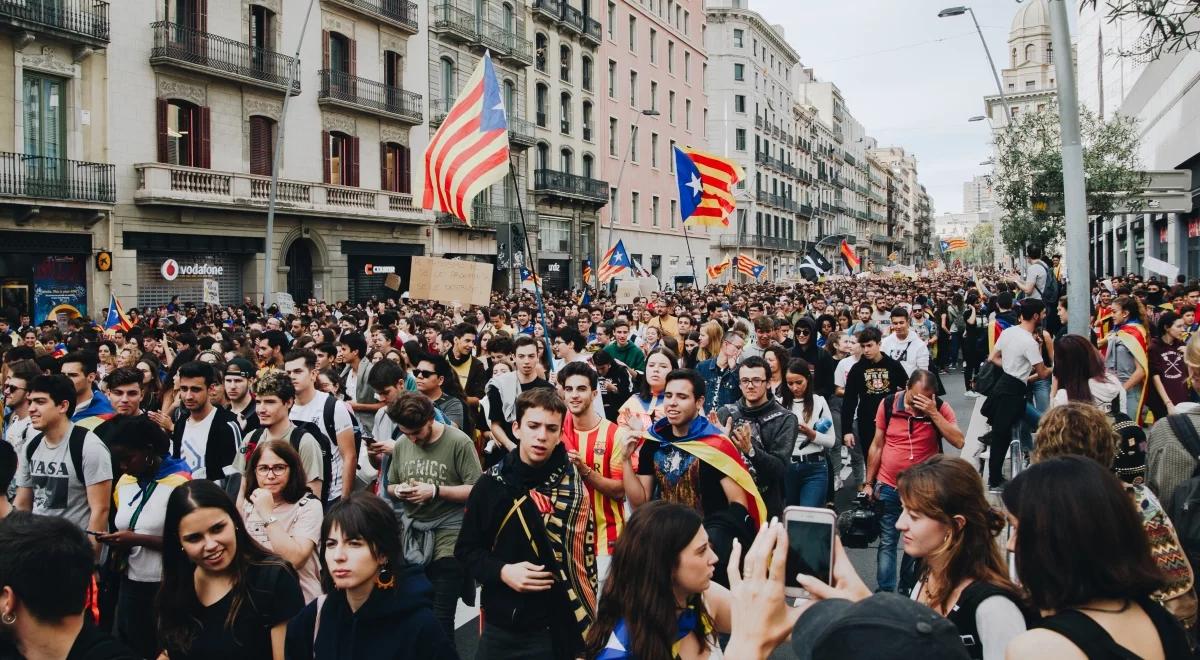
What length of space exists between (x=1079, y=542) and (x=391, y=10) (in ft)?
108

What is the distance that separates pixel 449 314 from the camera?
18641 millimetres

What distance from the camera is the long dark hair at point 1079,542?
7.98 ft

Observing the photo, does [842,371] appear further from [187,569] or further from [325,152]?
[325,152]

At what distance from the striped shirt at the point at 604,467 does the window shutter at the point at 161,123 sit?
23.0m

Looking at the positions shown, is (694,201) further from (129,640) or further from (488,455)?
(129,640)

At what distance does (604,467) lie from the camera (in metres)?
5.28

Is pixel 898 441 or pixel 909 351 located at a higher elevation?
pixel 909 351

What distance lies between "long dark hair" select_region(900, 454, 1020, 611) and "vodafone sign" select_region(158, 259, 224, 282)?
25125 mm

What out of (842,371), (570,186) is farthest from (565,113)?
(842,371)

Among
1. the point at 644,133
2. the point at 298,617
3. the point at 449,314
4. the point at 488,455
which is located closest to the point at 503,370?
the point at 488,455

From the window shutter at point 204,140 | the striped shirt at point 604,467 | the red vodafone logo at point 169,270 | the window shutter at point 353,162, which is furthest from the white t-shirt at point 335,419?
the window shutter at point 353,162

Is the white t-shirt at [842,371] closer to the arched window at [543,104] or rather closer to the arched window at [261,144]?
the arched window at [261,144]

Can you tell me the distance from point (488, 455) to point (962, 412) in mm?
9051

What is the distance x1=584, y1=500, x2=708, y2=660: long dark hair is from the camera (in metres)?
2.82
